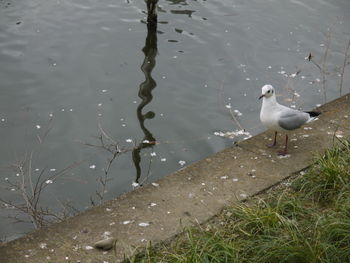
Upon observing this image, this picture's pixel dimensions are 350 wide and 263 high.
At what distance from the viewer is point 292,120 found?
615 cm

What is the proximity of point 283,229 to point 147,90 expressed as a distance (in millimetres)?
5433

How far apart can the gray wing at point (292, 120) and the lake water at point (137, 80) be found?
2.25 m

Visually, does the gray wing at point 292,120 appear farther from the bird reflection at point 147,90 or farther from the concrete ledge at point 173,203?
the bird reflection at point 147,90

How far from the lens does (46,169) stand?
780 cm

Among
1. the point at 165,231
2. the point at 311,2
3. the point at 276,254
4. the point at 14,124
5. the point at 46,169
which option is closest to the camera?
the point at 276,254

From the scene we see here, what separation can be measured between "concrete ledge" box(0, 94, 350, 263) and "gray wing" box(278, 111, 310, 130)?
28 cm

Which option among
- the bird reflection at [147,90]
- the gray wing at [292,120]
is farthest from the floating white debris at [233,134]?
the gray wing at [292,120]

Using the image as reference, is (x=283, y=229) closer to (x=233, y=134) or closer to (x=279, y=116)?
(x=279, y=116)

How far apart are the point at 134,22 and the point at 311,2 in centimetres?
428

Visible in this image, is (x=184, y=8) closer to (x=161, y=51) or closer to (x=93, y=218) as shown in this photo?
(x=161, y=51)

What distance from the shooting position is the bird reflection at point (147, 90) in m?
8.25

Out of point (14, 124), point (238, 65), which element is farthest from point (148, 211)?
point (238, 65)

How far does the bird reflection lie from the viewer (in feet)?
27.1

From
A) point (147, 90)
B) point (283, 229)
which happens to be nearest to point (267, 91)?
point (283, 229)
